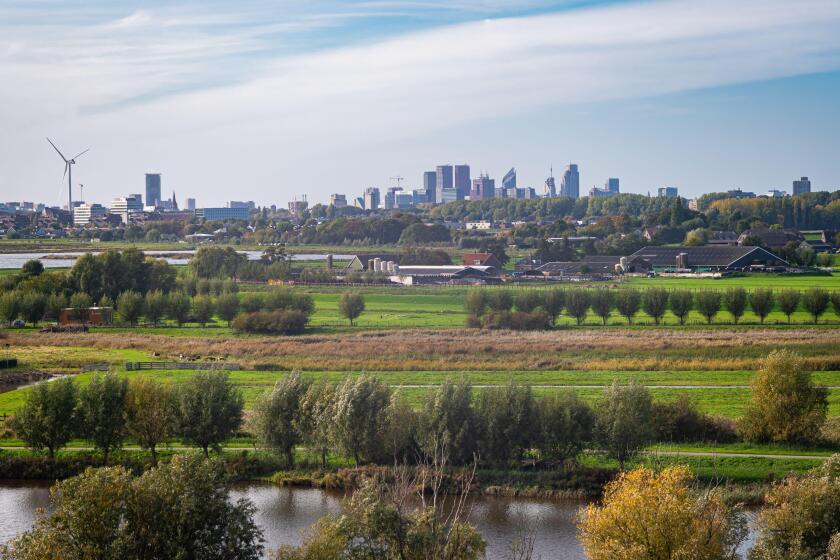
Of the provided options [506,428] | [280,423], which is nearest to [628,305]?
[506,428]

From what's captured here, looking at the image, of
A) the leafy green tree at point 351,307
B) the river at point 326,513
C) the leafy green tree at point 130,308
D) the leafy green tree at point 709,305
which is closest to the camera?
the river at point 326,513

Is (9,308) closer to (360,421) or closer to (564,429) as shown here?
(360,421)

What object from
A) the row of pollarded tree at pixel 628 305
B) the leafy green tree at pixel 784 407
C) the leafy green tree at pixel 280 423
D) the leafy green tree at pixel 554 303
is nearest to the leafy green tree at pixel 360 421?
the leafy green tree at pixel 280 423

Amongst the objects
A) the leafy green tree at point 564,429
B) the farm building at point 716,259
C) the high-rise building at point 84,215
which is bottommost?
the leafy green tree at point 564,429

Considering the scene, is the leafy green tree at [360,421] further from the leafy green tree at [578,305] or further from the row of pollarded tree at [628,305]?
the leafy green tree at [578,305]

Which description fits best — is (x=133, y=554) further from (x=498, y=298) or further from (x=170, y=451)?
(x=498, y=298)

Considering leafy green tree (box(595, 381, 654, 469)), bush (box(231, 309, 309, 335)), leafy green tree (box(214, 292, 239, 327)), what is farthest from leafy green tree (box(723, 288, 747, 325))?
leafy green tree (box(595, 381, 654, 469))

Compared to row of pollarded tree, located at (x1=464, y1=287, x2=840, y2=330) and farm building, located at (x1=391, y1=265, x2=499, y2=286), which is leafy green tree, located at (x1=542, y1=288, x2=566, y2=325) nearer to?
row of pollarded tree, located at (x1=464, y1=287, x2=840, y2=330)
